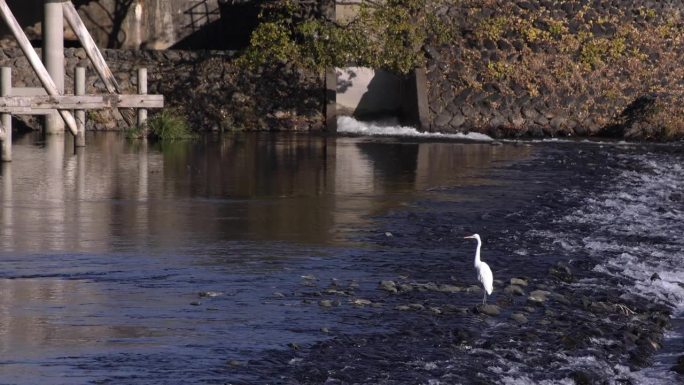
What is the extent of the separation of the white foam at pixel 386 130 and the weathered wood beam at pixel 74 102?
726 cm

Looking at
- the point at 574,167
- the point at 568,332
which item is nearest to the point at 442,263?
the point at 568,332

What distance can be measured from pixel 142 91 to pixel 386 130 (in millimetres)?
7693

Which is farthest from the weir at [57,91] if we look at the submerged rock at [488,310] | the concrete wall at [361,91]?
the submerged rock at [488,310]

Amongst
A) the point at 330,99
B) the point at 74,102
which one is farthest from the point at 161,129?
the point at 330,99

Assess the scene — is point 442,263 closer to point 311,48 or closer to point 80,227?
point 80,227

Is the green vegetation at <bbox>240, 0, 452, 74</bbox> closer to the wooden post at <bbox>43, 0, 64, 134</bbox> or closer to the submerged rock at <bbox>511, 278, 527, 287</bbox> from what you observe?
the wooden post at <bbox>43, 0, 64, 134</bbox>

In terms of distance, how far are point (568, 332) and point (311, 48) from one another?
24.8m

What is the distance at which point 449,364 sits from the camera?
8.94m

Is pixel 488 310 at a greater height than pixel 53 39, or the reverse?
pixel 53 39

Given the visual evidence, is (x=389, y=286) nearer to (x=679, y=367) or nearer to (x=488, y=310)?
(x=488, y=310)

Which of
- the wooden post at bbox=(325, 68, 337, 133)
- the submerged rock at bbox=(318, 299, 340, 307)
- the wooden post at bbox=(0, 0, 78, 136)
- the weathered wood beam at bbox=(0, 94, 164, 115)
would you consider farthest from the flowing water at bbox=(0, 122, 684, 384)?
the wooden post at bbox=(325, 68, 337, 133)

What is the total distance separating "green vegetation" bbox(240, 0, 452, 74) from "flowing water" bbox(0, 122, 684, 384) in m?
11.3

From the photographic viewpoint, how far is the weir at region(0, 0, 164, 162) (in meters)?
22.2

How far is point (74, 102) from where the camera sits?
81.5 feet
